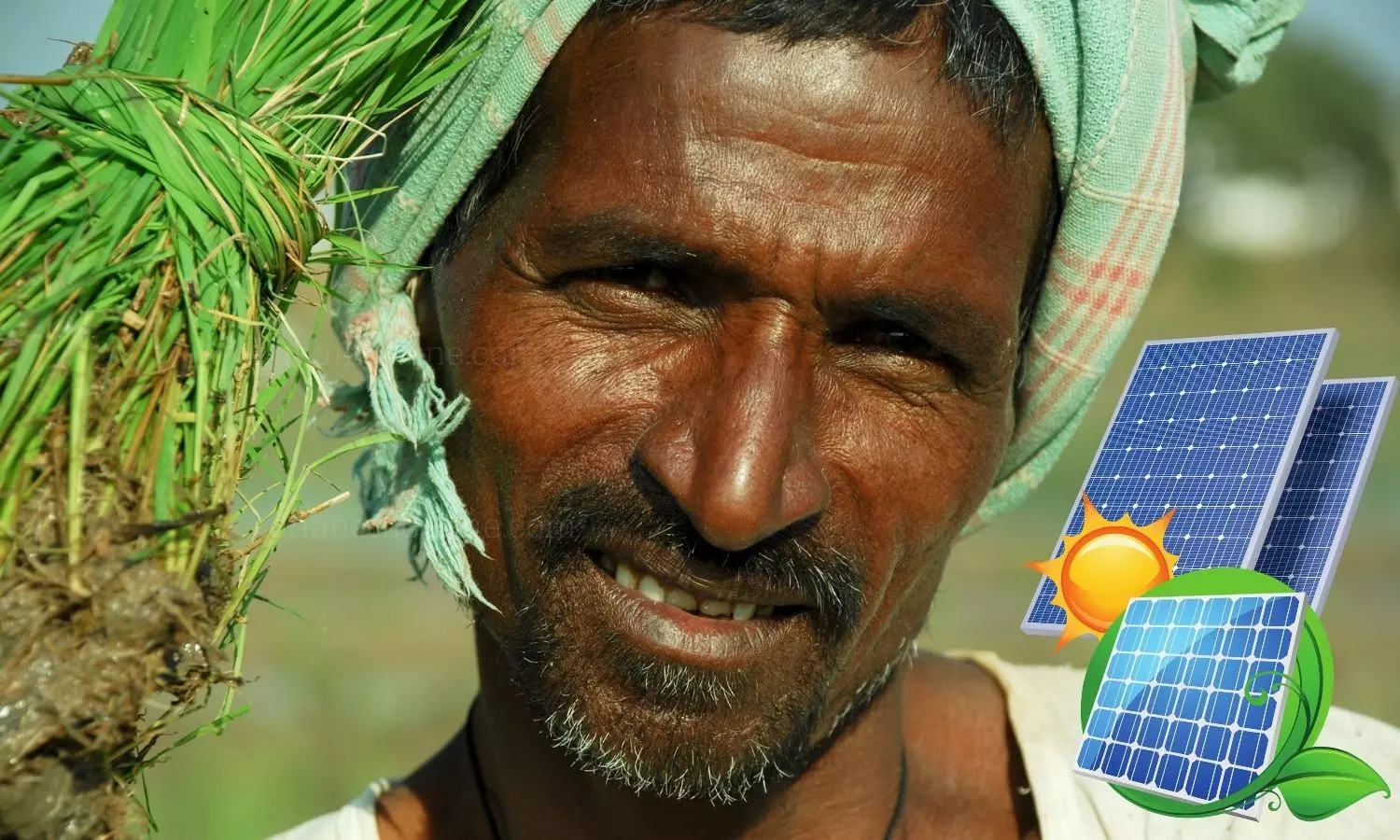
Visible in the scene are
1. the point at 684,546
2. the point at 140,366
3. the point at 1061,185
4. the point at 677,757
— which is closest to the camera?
the point at 140,366

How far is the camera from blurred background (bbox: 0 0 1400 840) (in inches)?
273

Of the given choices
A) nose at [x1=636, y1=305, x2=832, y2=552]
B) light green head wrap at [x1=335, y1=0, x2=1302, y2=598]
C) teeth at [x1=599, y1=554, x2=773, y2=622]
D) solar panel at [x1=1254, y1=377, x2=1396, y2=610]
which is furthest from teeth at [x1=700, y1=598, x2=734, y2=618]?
solar panel at [x1=1254, y1=377, x2=1396, y2=610]

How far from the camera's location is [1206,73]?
8.80 feet

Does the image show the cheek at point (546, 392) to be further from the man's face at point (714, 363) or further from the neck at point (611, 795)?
the neck at point (611, 795)

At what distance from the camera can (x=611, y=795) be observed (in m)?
2.49

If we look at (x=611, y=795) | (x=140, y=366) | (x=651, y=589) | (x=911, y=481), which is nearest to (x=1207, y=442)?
(x=911, y=481)

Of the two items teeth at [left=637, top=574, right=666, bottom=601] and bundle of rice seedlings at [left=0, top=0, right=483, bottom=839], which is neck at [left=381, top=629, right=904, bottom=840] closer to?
teeth at [left=637, top=574, right=666, bottom=601]

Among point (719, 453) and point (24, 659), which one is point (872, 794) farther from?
point (24, 659)

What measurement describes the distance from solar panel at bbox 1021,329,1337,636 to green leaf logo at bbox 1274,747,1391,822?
0.27 m

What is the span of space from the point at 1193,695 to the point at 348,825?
148 cm

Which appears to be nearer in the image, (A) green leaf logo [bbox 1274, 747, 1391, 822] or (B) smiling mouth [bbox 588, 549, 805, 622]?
(A) green leaf logo [bbox 1274, 747, 1391, 822]

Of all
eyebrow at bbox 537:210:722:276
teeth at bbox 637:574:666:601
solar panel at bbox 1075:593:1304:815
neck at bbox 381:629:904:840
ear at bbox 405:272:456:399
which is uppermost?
eyebrow at bbox 537:210:722:276

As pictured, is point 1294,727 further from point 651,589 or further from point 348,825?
point 348,825

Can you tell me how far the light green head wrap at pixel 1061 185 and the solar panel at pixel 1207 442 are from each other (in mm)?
154
